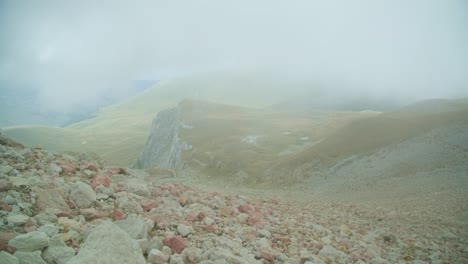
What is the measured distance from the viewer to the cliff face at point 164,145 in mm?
116688

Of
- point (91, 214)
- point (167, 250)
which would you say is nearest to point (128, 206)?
point (91, 214)

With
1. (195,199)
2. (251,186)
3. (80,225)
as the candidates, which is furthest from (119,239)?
(251,186)

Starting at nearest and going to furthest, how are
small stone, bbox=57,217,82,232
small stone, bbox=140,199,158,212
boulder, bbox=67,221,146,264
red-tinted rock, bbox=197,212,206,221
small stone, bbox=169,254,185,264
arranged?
boulder, bbox=67,221,146,264
small stone, bbox=169,254,185,264
small stone, bbox=57,217,82,232
small stone, bbox=140,199,158,212
red-tinted rock, bbox=197,212,206,221

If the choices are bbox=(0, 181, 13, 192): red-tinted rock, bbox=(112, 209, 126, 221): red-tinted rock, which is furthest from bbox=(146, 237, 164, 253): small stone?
bbox=(0, 181, 13, 192): red-tinted rock

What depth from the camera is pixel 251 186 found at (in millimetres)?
70625

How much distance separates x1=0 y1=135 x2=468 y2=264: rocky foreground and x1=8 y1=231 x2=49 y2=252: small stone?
20mm

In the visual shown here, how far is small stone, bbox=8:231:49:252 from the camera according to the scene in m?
7.25

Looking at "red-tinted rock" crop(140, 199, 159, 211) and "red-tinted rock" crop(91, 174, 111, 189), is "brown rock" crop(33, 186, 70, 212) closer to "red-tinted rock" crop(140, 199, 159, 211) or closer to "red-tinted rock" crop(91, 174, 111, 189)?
"red-tinted rock" crop(91, 174, 111, 189)

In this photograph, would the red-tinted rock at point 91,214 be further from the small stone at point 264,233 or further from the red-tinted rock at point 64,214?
the small stone at point 264,233

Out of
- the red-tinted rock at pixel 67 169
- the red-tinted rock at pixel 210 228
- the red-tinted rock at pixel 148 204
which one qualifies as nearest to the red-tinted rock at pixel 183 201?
the red-tinted rock at pixel 148 204

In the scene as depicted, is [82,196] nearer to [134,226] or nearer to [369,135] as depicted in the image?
[134,226]

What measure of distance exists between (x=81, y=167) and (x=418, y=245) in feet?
62.1

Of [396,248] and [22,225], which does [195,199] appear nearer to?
[22,225]

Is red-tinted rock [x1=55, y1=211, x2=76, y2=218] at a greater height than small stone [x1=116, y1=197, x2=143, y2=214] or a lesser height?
greater
